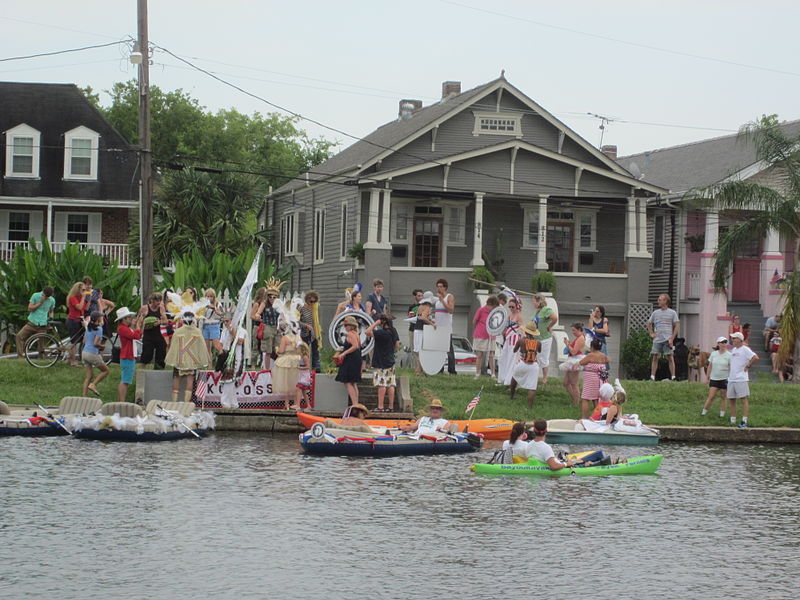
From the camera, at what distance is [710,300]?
40781mm

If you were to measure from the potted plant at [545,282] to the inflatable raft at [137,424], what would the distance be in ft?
57.5

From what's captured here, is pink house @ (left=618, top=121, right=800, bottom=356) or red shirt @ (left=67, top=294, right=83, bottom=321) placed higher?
pink house @ (left=618, top=121, right=800, bottom=356)

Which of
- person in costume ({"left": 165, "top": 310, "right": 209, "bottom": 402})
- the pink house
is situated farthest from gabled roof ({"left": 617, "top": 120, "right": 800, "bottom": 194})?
person in costume ({"left": 165, "top": 310, "right": 209, "bottom": 402})

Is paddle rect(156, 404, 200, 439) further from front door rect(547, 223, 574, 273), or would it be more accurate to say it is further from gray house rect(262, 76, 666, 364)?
front door rect(547, 223, 574, 273)

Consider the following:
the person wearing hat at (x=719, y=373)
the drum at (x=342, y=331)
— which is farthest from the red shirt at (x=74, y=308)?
the person wearing hat at (x=719, y=373)

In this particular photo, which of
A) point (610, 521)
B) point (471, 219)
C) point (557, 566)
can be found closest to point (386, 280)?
point (471, 219)

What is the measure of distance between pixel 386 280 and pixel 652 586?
88.2 feet

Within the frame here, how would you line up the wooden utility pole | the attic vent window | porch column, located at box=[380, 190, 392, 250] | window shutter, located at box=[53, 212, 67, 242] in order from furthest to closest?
window shutter, located at box=[53, 212, 67, 242], the attic vent window, porch column, located at box=[380, 190, 392, 250], the wooden utility pole

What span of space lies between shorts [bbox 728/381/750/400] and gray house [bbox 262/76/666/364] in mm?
13741

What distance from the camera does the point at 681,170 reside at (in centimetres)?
4694

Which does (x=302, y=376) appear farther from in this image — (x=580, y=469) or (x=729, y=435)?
(x=729, y=435)

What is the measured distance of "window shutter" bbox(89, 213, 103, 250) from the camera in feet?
156

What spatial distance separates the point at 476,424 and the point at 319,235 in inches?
909

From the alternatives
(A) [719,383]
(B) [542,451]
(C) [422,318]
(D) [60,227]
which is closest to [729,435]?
(A) [719,383]
